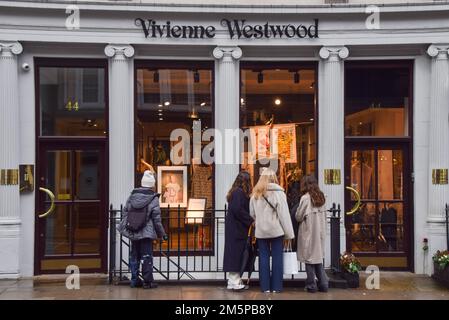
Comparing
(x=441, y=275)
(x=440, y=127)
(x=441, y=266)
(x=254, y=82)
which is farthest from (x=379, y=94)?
(x=441, y=275)

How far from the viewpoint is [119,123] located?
41.8ft

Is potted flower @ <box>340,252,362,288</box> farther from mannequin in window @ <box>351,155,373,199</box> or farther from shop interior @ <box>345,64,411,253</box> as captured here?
mannequin in window @ <box>351,155,373,199</box>

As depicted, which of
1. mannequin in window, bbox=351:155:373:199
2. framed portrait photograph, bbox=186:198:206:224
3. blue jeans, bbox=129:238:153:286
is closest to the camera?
blue jeans, bbox=129:238:153:286

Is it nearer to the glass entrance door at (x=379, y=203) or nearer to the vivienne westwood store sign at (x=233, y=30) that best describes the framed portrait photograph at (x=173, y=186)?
the vivienne westwood store sign at (x=233, y=30)

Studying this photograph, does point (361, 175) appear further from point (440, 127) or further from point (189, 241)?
point (189, 241)

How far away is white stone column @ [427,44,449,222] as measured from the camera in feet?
41.9

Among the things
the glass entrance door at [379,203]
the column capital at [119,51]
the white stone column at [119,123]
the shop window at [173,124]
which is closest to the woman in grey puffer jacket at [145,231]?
the white stone column at [119,123]

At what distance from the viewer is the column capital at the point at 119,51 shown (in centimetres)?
1268

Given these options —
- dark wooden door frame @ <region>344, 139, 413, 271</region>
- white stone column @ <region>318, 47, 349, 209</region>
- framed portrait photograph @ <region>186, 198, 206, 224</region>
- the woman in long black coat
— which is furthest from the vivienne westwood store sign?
the woman in long black coat

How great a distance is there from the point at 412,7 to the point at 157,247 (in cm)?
641

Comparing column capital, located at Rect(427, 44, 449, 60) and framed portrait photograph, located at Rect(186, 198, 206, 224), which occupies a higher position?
column capital, located at Rect(427, 44, 449, 60)

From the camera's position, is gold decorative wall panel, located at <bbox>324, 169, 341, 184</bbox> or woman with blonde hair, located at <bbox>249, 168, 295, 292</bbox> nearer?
woman with blonde hair, located at <bbox>249, 168, 295, 292</bbox>

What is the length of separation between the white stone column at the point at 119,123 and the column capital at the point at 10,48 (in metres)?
1.53

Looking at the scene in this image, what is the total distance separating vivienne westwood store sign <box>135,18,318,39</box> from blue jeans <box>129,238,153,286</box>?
396 centimetres
